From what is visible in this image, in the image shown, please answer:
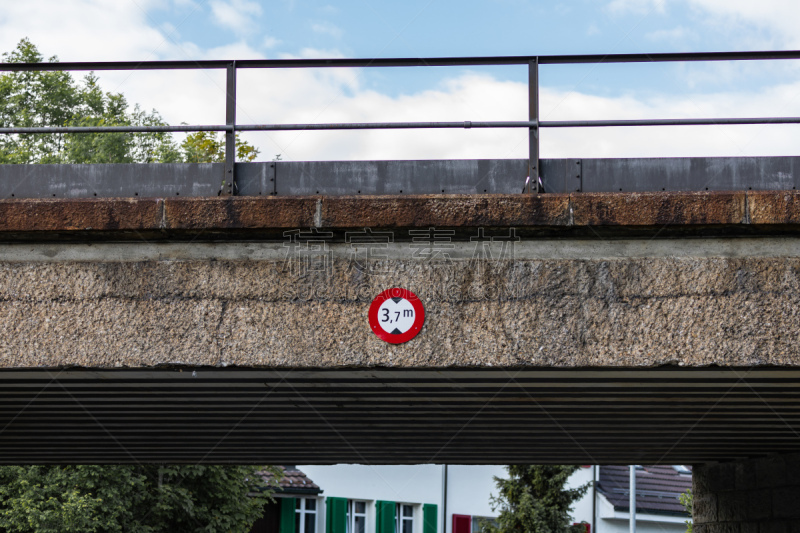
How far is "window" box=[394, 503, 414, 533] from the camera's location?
1060 inches

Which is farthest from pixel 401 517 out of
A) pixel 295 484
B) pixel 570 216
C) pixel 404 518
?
pixel 570 216

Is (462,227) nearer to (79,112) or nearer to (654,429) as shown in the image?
(654,429)

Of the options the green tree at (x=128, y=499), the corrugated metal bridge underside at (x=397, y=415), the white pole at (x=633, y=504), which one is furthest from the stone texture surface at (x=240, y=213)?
the white pole at (x=633, y=504)

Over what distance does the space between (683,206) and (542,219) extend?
84 cm

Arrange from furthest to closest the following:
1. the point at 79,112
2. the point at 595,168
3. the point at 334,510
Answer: the point at 79,112, the point at 334,510, the point at 595,168

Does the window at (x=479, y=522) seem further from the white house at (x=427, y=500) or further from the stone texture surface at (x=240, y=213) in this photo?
the stone texture surface at (x=240, y=213)

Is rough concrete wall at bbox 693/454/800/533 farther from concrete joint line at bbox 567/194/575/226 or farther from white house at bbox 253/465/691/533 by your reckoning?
white house at bbox 253/465/691/533

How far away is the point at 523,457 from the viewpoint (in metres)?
10.6

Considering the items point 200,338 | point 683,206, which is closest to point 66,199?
point 200,338

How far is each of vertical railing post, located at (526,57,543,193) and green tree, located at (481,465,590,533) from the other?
17636mm

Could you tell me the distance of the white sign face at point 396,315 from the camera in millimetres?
5855

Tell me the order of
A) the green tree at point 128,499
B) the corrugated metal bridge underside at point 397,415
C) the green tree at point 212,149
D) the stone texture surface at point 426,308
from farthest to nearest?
the green tree at point 212,149 < the green tree at point 128,499 < the corrugated metal bridge underside at point 397,415 < the stone texture surface at point 426,308

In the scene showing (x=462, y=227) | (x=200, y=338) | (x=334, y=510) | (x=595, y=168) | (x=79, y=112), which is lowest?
(x=334, y=510)

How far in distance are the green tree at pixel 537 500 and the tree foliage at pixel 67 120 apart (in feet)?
38.4
